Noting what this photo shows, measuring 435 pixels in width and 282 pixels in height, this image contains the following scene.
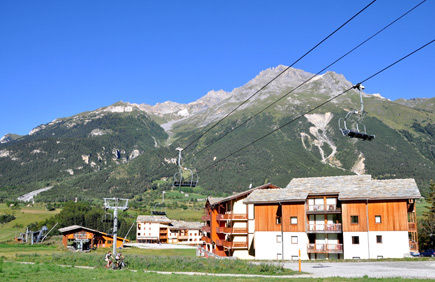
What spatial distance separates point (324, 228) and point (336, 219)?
7.92 feet

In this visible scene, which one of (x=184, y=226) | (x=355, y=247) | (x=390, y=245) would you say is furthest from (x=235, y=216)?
(x=184, y=226)

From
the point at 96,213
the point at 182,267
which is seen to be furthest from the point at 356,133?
the point at 96,213

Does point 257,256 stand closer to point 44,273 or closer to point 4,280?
point 44,273

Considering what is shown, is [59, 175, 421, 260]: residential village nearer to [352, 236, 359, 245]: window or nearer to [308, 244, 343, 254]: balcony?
[308, 244, 343, 254]: balcony

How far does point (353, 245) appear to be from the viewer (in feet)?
186

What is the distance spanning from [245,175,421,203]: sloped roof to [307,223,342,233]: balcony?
4.12m

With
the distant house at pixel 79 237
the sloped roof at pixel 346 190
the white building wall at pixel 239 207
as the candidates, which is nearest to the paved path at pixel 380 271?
the sloped roof at pixel 346 190

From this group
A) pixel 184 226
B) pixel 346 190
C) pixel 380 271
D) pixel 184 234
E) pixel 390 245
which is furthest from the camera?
pixel 184 234

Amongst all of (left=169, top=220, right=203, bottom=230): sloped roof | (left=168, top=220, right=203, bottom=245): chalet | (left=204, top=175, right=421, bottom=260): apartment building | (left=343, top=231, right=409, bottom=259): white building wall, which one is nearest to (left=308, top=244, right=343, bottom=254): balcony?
(left=204, top=175, right=421, bottom=260): apartment building

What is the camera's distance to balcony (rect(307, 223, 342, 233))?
193 feet

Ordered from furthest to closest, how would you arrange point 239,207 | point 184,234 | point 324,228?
1. point 184,234
2. point 239,207
3. point 324,228

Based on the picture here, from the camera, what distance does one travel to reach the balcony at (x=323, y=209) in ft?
196

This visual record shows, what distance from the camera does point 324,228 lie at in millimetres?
59656

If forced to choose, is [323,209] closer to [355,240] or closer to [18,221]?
[355,240]
